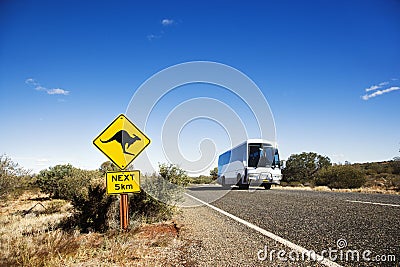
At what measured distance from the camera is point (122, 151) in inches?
217

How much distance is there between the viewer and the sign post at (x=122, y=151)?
5309 mm

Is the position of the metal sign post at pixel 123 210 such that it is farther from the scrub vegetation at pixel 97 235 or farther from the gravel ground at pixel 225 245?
the gravel ground at pixel 225 245

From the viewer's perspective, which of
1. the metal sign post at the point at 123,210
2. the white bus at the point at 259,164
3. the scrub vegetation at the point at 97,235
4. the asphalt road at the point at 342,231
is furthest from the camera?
the white bus at the point at 259,164

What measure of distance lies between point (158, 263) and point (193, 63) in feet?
39.9

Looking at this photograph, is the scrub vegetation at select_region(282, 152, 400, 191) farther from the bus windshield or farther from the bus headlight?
the bus headlight

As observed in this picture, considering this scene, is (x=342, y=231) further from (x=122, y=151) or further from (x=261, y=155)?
(x=261, y=155)

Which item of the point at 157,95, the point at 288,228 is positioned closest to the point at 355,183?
the point at 157,95

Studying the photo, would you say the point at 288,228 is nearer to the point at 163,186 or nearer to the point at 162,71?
the point at 163,186

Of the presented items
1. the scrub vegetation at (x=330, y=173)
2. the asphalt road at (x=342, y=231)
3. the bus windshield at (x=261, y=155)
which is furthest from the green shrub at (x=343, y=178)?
the asphalt road at (x=342, y=231)

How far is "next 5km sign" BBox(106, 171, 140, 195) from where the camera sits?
5.25 m

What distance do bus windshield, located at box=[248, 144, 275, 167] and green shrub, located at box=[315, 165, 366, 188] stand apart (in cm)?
1167

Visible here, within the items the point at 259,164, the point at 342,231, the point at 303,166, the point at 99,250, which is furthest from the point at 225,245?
the point at 303,166

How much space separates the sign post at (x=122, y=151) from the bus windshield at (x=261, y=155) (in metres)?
16.0

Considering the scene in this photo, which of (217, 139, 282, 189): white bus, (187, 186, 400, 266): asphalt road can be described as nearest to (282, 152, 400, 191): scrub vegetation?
(217, 139, 282, 189): white bus
